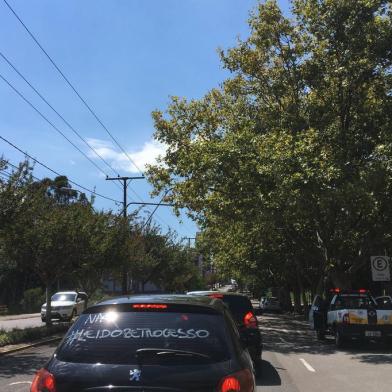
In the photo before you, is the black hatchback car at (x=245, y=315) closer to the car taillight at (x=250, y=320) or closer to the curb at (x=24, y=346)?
the car taillight at (x=250, y=320)

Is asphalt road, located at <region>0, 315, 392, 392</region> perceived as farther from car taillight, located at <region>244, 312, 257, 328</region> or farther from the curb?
car taillight, located at <region>244, 312, 257, 328</region>

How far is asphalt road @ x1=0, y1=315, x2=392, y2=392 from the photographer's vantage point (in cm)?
1052

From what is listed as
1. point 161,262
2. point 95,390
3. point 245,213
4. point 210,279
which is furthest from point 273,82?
point 210,279

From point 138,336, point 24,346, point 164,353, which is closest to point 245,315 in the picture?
point 24,346

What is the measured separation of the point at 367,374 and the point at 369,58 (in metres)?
13.6

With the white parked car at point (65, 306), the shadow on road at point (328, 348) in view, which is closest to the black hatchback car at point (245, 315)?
the shadow on road at point (328, 348)

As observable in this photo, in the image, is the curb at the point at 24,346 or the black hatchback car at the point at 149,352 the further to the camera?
the curb at the point at 24,346

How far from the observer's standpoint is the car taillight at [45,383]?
13.4 feet

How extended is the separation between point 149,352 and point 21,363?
1059 cm

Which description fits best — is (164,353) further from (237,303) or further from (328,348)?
(328,348)

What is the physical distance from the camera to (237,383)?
4.09 m

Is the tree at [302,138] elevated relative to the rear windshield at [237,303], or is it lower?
elevated

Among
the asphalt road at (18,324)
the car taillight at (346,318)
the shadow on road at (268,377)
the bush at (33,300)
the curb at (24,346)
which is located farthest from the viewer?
the bush at (33,300)

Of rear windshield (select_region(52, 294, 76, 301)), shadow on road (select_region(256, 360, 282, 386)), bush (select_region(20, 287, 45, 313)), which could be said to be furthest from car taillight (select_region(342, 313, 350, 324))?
bush (select_region(20, 287, 45, 313))
